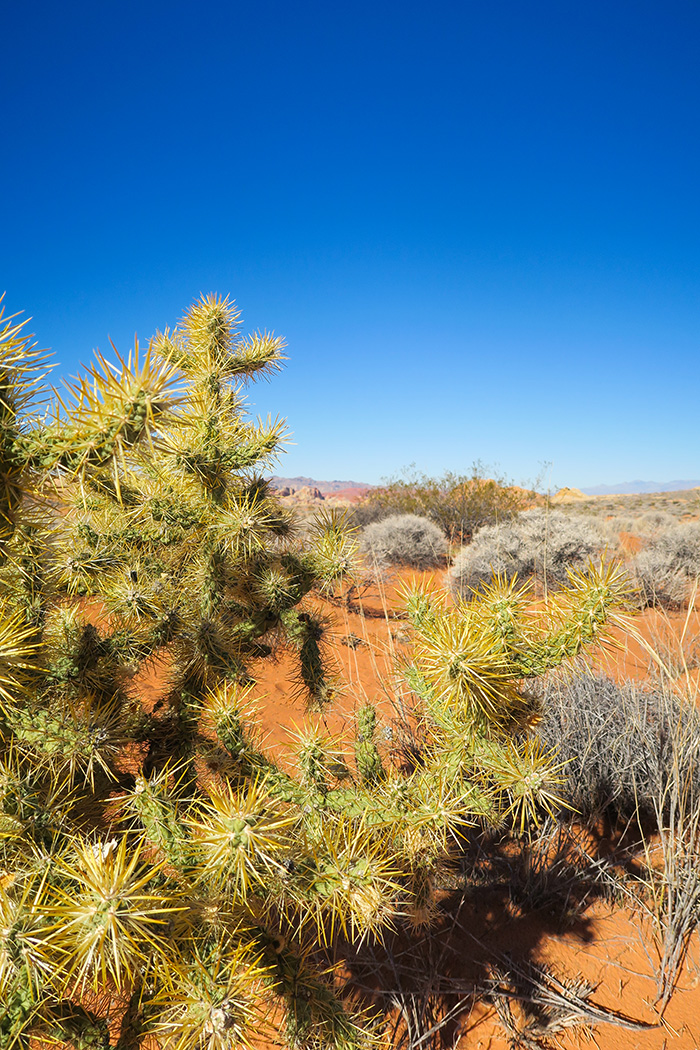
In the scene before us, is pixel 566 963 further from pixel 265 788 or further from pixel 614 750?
pixel 265 788

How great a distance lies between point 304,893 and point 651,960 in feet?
6.53

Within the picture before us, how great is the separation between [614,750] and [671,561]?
248 inches

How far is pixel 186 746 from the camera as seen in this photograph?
2.21 m

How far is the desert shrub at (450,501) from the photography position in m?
12.8

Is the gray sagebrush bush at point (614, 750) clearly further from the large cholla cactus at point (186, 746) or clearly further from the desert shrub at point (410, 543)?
the desert shrub at point (410, 543)

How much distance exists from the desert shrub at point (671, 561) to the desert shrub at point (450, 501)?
3290 mm

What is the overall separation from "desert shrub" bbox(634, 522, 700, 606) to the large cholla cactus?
222 inches

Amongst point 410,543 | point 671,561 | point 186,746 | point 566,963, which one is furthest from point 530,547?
point 186,746

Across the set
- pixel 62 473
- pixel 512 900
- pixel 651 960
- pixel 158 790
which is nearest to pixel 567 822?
pixel 512 900

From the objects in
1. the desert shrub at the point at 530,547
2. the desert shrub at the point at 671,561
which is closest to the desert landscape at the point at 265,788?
the desert shrub at the point at 671,561

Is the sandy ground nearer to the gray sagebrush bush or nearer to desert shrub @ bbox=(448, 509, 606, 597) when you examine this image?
the gray sagebrush bush

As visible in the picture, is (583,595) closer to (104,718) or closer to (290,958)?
(290,958)

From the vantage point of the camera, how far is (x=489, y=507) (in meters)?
13.1

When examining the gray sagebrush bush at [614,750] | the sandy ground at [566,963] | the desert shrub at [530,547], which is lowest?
the sandy ground at [566,963]
